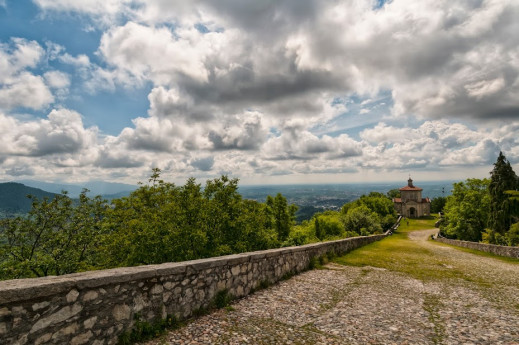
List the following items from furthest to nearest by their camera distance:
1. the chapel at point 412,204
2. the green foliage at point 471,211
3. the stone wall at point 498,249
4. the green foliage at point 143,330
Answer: the chapel at point 412,204
the green foliage at point 471,211
the stone wall at point 498,249
the green foliage at point 143,330

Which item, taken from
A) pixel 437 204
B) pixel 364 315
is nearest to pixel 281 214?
pixel 364 315

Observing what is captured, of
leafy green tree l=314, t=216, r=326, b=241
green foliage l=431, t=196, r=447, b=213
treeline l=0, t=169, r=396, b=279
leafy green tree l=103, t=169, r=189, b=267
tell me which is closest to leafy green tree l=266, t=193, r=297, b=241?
leafy green tree l=314, t=216, r=326, b=241

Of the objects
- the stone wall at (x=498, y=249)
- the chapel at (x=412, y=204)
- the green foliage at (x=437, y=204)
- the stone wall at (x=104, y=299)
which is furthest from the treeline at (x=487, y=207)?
the green foliage at (x=437, y=204)

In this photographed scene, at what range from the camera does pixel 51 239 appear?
53.4 ft

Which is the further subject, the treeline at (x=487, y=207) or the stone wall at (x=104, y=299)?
the treeline at (x=487, y=207)

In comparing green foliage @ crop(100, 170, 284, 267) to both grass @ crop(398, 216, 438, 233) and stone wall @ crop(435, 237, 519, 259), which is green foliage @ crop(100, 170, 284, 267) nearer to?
stone wall @ crop(435, 237, 519, 259)

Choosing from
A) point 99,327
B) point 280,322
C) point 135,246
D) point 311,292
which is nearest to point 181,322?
point 99,327

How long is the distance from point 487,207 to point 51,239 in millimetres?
57089

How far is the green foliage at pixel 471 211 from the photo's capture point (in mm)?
44219

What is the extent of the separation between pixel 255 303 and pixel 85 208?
57.3 feet

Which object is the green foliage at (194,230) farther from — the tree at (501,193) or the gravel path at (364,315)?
the tree at (501,193)

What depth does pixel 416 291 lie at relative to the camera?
880 centimetres

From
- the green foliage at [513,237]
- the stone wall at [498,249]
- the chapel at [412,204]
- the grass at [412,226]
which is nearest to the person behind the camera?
the stone wall at [498,249]

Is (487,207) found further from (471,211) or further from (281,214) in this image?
(281,214)
